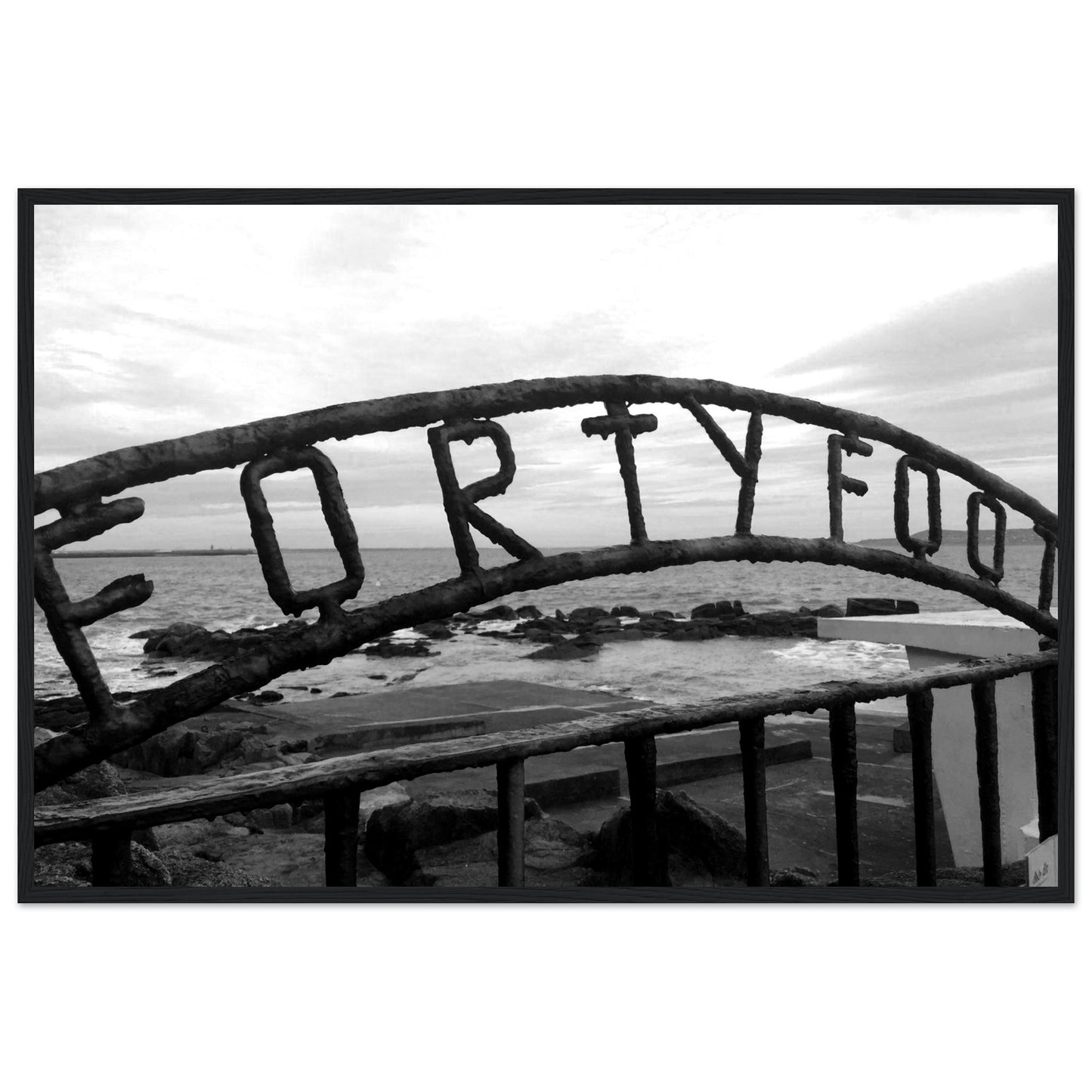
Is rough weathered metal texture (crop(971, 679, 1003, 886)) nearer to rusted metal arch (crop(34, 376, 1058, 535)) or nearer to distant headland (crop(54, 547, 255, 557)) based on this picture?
rusted metal arch (crop(34, 376, 1058, 535))

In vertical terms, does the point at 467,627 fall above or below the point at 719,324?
below

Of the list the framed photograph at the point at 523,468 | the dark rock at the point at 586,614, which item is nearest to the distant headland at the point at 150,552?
the framed photograph at the point at 523,468

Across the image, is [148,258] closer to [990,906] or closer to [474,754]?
[474,754]

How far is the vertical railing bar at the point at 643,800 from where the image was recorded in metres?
1.25

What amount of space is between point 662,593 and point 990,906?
9212mm

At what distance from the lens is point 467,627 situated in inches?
301

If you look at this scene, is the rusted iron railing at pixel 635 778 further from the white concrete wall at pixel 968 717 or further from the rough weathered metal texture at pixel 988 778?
the white concrete wall at pixel 968 717

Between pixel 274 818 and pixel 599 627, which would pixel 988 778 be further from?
pixel 599 627

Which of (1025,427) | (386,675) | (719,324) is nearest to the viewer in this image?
(1025,427)

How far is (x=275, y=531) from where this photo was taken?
105 cm

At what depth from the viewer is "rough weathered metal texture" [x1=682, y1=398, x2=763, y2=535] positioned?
125cm

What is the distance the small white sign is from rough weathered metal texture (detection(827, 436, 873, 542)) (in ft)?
2.64

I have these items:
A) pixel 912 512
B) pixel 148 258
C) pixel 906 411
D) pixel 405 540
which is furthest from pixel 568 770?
pixel 148 258

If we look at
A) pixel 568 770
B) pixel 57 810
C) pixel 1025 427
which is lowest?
pixel 568 770
